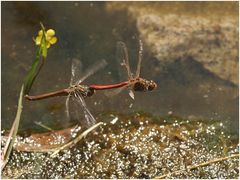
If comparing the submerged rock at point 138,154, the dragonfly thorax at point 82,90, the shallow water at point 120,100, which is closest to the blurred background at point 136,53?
the shallow water at point 120,100

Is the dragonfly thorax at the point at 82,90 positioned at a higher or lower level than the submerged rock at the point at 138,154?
higher

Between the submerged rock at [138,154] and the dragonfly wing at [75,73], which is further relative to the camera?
the submerged rock at [138,154]

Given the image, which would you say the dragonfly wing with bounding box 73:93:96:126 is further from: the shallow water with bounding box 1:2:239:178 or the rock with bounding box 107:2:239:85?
the rock with bounding box 107:2:239:85

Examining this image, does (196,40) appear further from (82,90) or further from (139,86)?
(82,90)

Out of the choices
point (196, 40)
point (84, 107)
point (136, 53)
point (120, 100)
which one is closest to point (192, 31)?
point (196, 40)

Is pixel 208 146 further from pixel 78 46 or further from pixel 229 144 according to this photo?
pixel 78 46

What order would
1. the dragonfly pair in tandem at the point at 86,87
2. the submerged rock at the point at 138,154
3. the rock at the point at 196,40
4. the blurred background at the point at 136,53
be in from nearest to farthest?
the dragonfly pair in tandem at the point at 86,87 → the submerged rock at the point at 138,154 → the blurred background at the point at 136,53 → the rock at the point at 196,40

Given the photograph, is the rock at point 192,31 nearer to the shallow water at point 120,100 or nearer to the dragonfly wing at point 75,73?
the shallow water at point 120,100

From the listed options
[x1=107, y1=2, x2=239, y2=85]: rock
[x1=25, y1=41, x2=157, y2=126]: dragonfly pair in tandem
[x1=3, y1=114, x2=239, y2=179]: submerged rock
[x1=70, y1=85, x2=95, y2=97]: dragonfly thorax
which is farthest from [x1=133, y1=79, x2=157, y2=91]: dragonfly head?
[x1=107, y1=2, x2=239, y2=85]: rock

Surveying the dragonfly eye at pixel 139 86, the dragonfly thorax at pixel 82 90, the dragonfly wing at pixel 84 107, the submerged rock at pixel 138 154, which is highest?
the dragonfly eye at pixel 139 86
